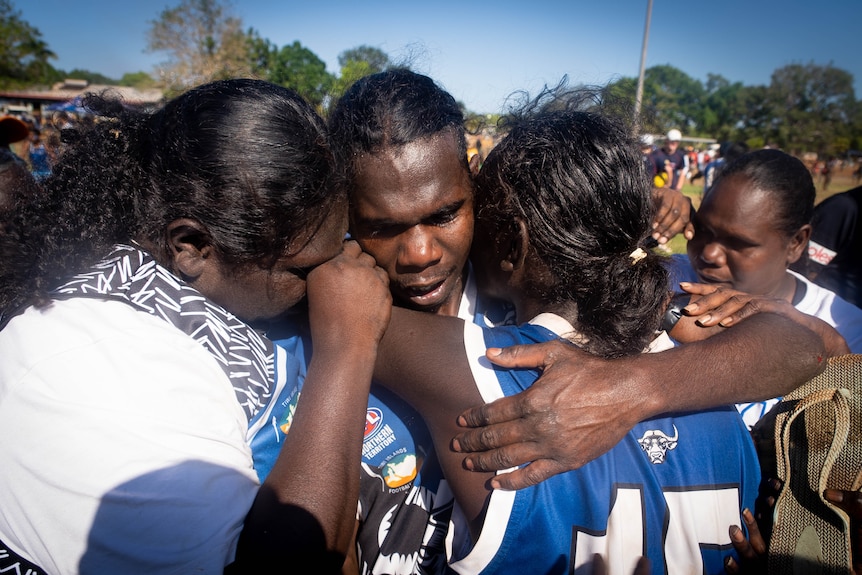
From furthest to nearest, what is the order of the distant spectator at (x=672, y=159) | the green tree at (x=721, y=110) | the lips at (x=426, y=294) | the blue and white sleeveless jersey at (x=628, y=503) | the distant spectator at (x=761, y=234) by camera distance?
the green tree at (x=721, y=110), the distant spectator at (x=672, y=159), the distant spectator at (x=761, y=234), the lips at (x=426, y=294), the blue and white sleeveless jersey at (x=628, y=503)

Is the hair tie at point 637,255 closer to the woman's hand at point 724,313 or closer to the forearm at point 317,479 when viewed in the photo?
the woman's hand at point 724,313

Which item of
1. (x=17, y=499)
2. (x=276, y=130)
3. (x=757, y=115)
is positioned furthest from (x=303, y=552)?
(x=757, y=115)

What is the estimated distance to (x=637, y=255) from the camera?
1.73 meters

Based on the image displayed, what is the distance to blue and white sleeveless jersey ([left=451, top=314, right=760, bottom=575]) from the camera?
1.32 metres

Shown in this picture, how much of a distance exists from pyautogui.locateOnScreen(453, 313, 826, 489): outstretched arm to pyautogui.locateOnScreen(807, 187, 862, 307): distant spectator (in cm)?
276

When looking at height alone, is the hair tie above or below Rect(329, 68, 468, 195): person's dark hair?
below

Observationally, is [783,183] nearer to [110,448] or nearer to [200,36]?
[110,448]

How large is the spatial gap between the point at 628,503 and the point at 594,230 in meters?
0.81

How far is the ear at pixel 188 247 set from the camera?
148 centimetres

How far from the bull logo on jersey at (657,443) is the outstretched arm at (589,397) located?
0.25ft

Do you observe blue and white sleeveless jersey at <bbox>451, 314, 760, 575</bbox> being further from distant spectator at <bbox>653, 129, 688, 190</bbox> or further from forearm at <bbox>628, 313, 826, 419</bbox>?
distant spectator at <bbox>653, 129, 688, 190</bbox>

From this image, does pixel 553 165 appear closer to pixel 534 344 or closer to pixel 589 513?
pixel 534 344

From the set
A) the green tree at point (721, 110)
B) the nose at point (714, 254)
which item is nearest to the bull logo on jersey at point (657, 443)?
the nose at point (714, 254)

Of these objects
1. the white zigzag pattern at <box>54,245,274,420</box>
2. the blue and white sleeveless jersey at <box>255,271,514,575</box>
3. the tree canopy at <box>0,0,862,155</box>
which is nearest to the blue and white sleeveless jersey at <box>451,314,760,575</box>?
the blue and white sleeveless jersey at <box>255,271,514,575</box>
